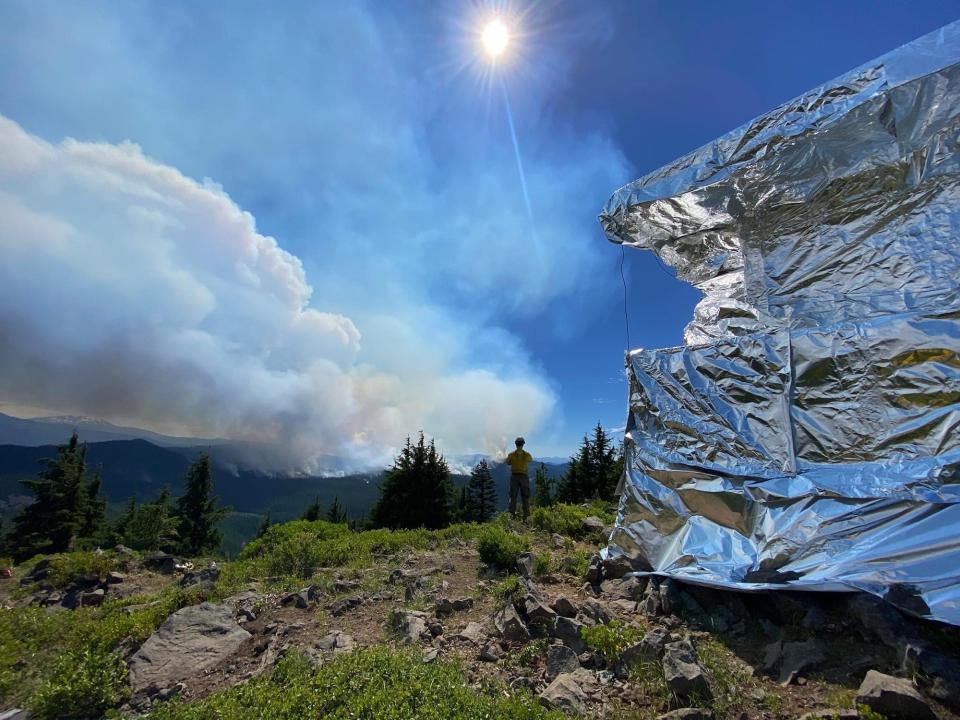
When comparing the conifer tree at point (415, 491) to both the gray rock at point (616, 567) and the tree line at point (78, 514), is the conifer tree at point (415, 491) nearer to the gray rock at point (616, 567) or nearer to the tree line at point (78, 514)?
the tree line at point (78, 514)

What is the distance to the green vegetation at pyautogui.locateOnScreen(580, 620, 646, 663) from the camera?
412 cm

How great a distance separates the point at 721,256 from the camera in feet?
24.5

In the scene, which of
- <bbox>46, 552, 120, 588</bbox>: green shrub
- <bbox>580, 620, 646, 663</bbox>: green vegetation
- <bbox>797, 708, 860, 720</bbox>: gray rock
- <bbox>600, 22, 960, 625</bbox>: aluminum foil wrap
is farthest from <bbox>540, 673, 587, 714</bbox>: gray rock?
<bbox>46, 552, 120, 588</bbox>: green shrub

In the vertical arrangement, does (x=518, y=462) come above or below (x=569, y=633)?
above

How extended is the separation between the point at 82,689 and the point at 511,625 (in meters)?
4.17

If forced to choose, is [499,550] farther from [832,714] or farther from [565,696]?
[832,714]

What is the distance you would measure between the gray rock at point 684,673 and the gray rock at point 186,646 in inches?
187

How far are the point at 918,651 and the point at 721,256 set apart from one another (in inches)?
233

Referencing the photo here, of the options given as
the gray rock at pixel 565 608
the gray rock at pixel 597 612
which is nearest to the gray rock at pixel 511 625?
Result: the gray rock at pixel 565 608

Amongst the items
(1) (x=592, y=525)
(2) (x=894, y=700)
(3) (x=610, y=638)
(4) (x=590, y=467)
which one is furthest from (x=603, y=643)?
(4) (x=590, y=467)

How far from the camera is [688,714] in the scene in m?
3.18

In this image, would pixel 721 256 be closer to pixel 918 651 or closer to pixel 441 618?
pixel 918 651

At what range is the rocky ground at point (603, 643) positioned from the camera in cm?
338

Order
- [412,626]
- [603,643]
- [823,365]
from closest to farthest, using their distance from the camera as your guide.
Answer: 1. [603,643]
2. [412,626]
3. [823,365]
